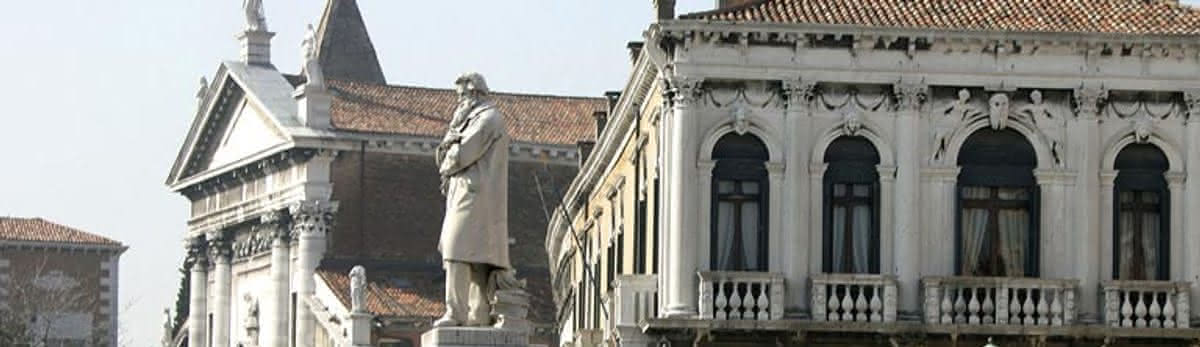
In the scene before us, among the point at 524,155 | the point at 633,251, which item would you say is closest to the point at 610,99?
the point at 633,251

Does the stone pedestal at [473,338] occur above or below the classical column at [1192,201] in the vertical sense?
below

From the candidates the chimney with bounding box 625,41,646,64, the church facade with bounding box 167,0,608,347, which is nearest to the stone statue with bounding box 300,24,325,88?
the church facade with bounding box 167,0,608,347

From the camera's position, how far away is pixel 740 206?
53312 millimetres

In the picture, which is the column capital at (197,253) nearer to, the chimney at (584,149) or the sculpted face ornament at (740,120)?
the chimney at (584,149)

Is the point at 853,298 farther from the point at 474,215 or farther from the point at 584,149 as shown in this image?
the point at 584,149

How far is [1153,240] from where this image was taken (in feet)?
176

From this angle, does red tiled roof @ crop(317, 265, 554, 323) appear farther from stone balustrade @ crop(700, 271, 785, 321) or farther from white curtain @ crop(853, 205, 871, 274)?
stone balustrade @ crop(700, 271, 785, 321)

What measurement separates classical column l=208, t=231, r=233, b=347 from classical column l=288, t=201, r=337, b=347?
26.3ft

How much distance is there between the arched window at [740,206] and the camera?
5322 cm

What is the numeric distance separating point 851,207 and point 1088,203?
302 centimetres

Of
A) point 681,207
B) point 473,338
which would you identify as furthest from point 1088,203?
point 473,338

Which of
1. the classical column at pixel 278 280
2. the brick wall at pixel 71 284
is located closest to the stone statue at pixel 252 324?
the classical column at pixel 278 280

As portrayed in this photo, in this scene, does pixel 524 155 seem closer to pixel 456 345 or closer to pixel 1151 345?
pixel 1151 345

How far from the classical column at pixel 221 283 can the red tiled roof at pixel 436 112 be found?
22.6ft
